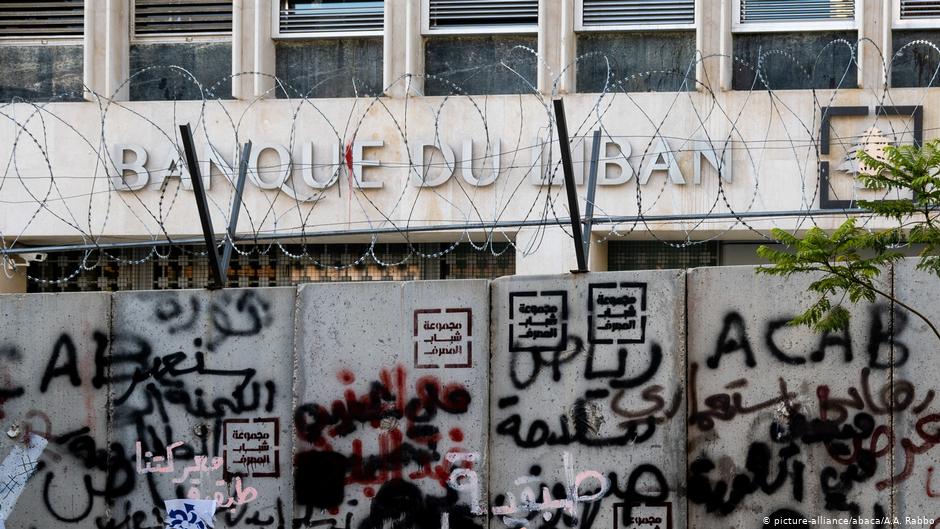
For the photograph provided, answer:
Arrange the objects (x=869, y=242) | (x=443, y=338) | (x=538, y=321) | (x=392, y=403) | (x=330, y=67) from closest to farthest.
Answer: (x=869, y=242)
(x=538, y=321)
(x=443, y=338)
(x=392, y=403)
(x=330, y=67)

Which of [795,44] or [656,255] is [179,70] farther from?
[795,44]

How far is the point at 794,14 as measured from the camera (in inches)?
622

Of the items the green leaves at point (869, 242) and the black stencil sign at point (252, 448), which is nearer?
the green leaves at point (869, 242)

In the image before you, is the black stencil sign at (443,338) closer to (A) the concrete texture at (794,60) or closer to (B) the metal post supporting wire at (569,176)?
(B) the metal post supporting wire at (569,176)

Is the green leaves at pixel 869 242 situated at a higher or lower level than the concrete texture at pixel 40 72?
lower

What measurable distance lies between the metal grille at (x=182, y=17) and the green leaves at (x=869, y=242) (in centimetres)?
992

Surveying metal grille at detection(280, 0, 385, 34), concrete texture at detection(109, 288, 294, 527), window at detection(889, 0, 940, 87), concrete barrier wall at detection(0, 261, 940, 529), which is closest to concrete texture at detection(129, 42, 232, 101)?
metal grille at detection(280, 0, 385, 34)

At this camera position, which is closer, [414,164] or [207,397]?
[207,397]

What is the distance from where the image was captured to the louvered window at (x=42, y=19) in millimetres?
17406

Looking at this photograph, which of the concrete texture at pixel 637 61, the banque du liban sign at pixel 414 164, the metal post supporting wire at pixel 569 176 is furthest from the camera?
the concrete texture at pixel 637 61

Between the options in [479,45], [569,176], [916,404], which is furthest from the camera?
[479,45]

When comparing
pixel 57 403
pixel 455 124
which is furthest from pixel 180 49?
pixel 57 403

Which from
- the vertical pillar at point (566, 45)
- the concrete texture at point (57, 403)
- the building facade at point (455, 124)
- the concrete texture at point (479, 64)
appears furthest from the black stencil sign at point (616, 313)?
the concrete texture at point (479, 64)

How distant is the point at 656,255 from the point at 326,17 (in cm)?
480
